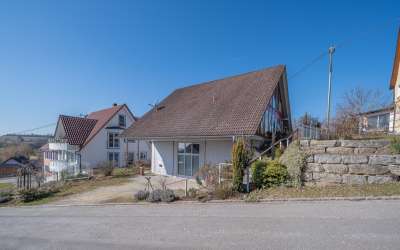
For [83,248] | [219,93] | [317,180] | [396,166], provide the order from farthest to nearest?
1. [219,93]
2. [317,180]
3. [396,166]
4. [83,248]

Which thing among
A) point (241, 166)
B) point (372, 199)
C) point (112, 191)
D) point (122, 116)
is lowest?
point (112, 191)

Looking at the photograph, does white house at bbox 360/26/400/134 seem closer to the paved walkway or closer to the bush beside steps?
the bush beside steps

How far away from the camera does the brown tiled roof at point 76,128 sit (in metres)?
24.7

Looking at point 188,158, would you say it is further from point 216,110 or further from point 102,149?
point 102,149

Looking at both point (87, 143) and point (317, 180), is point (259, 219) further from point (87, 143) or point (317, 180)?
point (87, 143)

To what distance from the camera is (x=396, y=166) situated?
7535 millimetres

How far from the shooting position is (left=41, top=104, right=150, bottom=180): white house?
24531 mm

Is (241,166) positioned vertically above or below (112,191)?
above

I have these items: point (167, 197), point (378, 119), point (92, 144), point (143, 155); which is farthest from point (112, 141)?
point (378, 119)

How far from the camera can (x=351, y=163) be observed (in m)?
8.04

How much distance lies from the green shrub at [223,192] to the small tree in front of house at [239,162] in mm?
240

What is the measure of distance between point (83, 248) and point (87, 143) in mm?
22516

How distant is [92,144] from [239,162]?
70.8ft

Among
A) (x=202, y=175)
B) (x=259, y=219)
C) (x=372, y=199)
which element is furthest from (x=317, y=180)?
(x=202, y=175)
